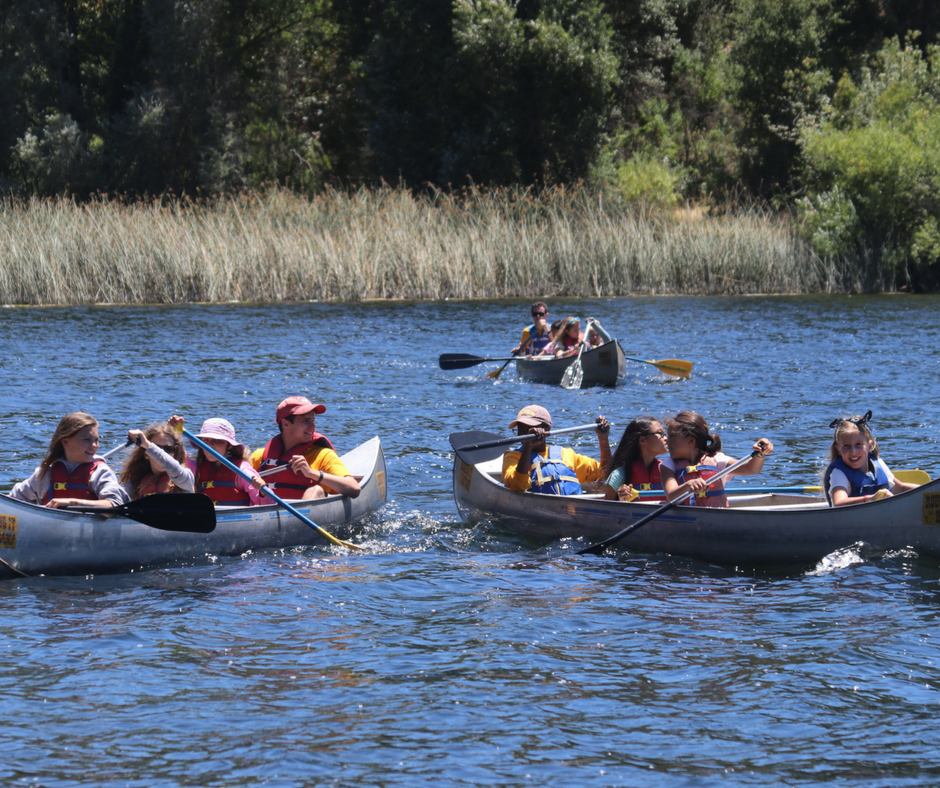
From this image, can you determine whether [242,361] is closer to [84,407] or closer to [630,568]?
[84,407]

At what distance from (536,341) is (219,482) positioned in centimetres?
882

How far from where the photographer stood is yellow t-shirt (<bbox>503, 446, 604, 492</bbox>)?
8227 millimetres

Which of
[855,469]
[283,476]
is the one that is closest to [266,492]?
[283,476]

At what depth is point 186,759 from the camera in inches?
181

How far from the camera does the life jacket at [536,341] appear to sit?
1627cm

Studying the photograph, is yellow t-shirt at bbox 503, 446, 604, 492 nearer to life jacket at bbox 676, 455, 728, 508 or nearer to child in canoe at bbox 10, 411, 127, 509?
life jacket at bbox 676, 455, 728, 508

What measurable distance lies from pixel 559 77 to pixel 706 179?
734 centimetres

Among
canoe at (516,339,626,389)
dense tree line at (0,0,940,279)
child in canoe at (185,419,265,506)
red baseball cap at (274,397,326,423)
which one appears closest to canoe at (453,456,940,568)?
red baseball cap at (274,397,326,423)

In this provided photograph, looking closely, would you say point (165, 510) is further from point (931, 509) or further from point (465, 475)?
point (931, 509)

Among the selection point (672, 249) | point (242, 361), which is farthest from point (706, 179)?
point (242, 361)

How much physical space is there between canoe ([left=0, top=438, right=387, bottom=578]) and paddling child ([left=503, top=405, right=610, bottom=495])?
1273 millimetres

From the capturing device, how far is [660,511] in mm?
7359

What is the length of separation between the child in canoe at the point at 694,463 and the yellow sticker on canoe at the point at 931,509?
38.9 inches

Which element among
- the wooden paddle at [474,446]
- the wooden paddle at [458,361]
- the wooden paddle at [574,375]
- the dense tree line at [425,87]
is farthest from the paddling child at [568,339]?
the dense tree line at [425,87]
